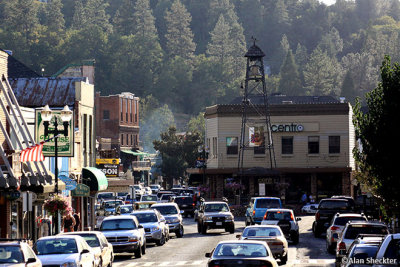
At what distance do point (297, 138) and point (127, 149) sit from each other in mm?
53958

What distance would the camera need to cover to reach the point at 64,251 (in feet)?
86.7

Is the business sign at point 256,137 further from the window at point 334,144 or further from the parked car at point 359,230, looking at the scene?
the parked car at point 359,230

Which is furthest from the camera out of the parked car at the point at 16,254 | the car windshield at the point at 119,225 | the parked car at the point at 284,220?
the parked car at the point at 284,220

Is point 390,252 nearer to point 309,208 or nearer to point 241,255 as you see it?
point 241,255

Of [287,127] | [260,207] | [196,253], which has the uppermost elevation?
[287,127]

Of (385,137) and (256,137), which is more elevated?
Answer: (256,137)

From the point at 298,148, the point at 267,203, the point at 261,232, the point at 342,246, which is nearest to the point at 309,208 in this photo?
the point at 298,148

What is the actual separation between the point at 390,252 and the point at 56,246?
35.4ft

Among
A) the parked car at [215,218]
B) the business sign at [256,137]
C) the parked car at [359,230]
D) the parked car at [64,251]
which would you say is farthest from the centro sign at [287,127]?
the parked car at [64,251]

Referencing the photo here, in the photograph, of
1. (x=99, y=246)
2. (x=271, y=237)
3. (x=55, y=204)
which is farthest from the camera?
(x=55, y=204)

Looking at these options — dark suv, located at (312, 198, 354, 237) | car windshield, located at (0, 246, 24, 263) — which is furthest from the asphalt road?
car windshield, located at (0, 246, 24, 263)

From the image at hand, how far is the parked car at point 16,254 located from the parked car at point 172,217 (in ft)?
83.8

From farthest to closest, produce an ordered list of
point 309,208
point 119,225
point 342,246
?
point 309,208
point 119,225
point 342,246

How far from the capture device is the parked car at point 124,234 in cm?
3584
